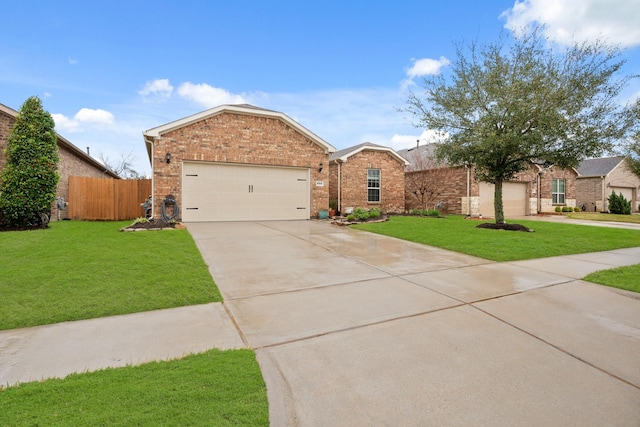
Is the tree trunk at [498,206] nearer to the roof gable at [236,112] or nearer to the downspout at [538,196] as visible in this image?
the roof gable at [236,112]

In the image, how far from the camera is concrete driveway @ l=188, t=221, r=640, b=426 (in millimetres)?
1951

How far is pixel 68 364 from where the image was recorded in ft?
8.02

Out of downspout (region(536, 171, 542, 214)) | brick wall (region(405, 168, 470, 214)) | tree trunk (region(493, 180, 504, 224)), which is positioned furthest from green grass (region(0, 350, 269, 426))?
downspout (region(536, 171, 542, 214))

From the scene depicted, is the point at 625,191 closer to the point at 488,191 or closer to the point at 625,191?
the point at 625,191

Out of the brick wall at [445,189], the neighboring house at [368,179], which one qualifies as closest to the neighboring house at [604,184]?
the brick wall at [445,189]

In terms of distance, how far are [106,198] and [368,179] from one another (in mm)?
12719

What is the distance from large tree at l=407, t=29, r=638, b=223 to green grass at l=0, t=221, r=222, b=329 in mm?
9763

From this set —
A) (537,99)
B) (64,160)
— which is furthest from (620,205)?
(64,160)

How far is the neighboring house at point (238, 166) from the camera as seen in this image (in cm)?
1205

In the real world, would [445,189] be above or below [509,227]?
above

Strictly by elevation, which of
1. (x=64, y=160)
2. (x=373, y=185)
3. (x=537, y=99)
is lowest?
(x=373, y=185)

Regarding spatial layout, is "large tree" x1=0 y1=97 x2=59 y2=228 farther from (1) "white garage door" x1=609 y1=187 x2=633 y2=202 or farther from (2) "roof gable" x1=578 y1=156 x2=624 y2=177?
(1) "white garage door" x1=609 y1=187 x2=633 y2=202

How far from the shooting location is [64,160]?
13.4m

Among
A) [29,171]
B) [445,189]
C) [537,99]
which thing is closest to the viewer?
[537,99]
